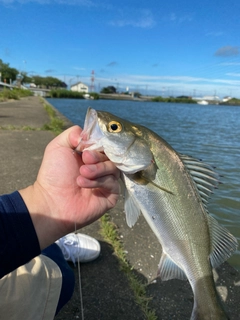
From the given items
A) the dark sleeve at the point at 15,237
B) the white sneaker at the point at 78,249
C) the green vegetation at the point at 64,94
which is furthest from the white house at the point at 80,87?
the dark sleeve at the point at 15,237

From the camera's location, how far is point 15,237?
1.54 meters

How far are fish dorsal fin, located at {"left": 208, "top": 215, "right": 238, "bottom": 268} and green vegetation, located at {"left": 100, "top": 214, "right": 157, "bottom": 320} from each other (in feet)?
2.57

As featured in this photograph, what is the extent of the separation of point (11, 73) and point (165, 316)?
92.4m

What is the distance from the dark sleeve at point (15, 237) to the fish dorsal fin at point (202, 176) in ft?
3.95

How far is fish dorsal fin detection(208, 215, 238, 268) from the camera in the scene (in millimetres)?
2057

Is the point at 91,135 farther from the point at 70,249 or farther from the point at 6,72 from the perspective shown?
the point at 6,72

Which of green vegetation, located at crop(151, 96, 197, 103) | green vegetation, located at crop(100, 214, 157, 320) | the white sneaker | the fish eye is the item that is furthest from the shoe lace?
green vegetation, located at crop(151, 96, 197, 103)

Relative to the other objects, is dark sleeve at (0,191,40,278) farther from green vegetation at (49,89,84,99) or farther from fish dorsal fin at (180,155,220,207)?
green vegetation at (49,89,84,99)

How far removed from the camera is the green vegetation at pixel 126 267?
2422 mm

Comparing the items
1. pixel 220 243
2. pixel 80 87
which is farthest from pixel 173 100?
pixel 220 243

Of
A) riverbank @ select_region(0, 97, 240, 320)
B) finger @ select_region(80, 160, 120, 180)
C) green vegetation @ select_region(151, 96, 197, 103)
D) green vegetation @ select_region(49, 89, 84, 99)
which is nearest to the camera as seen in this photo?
finger @ select_region(80, 160, 120, 180)

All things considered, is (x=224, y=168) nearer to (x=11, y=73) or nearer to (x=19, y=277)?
(x=19, y=277)

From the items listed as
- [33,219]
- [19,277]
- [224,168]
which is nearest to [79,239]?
[19,277]

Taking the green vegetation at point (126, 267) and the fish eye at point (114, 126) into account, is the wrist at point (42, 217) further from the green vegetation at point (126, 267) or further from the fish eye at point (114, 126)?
the green vegetation at point (126, 267)
